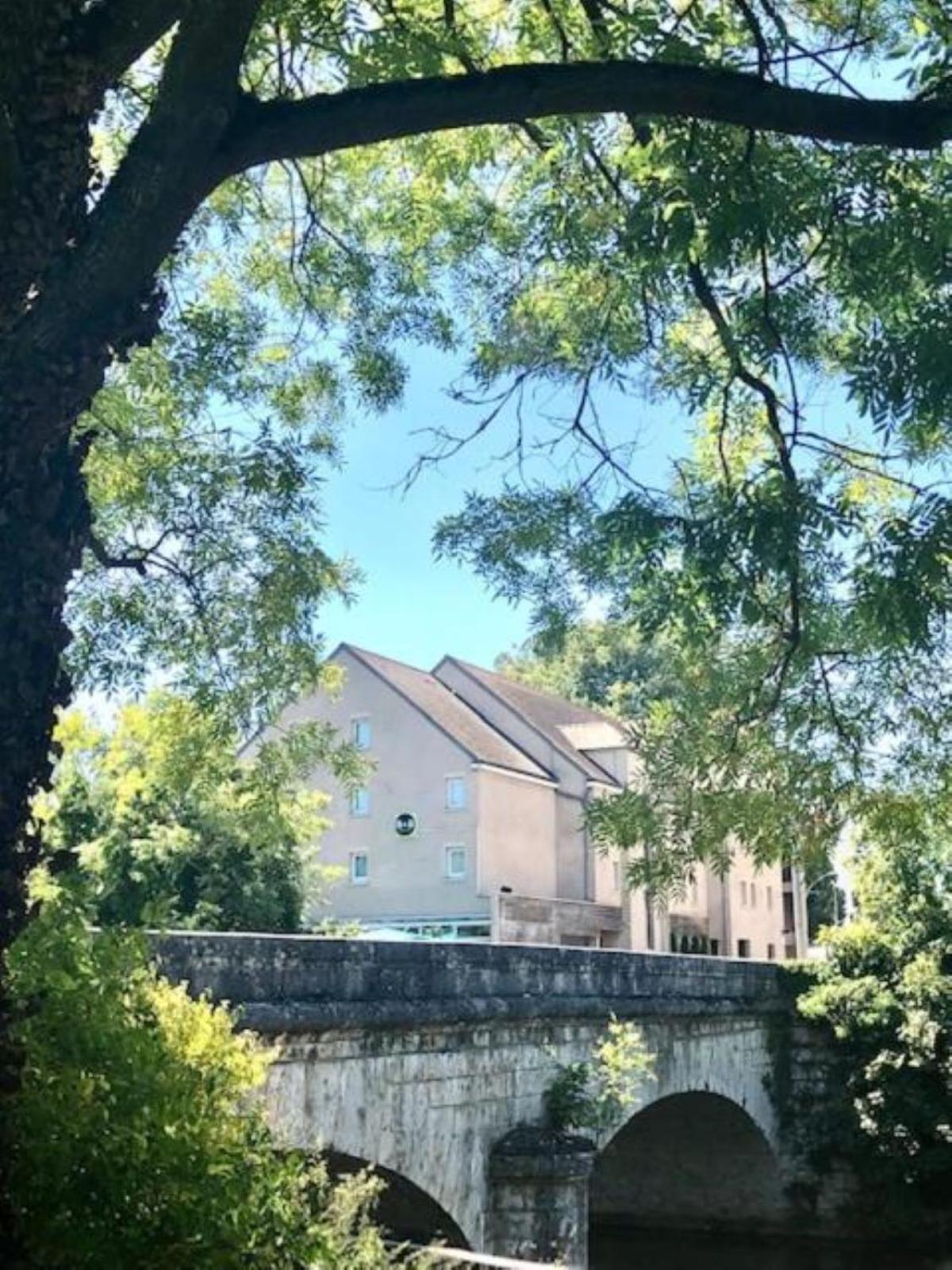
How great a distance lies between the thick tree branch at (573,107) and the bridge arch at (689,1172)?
17.2 m

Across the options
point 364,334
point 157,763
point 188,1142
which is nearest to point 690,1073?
point 157,763

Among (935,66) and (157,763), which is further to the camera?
(157,763)

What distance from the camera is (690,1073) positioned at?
15.8 meters

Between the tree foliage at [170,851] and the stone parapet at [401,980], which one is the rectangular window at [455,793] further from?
the stone parapet at [401,980]

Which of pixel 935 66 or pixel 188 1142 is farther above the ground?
pixel 935 66

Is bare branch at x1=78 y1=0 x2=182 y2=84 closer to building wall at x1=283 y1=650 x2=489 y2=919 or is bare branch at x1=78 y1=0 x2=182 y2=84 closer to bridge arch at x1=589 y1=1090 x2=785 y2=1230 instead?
bridge arch at x1=589 y1=1090 x2=785 y2=1230

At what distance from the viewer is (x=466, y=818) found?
27719 millimetres

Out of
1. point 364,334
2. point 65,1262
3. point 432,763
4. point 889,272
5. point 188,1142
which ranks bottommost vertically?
point 65,1262

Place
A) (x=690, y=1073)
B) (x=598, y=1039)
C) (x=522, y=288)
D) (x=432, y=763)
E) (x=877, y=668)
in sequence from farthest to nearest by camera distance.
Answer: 1. (x=432, y=763)
2. (x=690, y=1073)
3. (x=598, y=1039)
4. (x=522, y=288)
5. (x=877, y=668)

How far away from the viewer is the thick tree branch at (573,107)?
380 centimetres

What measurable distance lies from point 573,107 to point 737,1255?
63.0 ft

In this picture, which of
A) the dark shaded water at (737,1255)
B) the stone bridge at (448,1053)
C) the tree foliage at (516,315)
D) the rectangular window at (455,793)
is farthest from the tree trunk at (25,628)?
the rectangular window at (455,793)

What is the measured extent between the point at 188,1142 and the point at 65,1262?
1.04 feet

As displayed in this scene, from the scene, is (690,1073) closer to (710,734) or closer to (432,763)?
(710,734)
